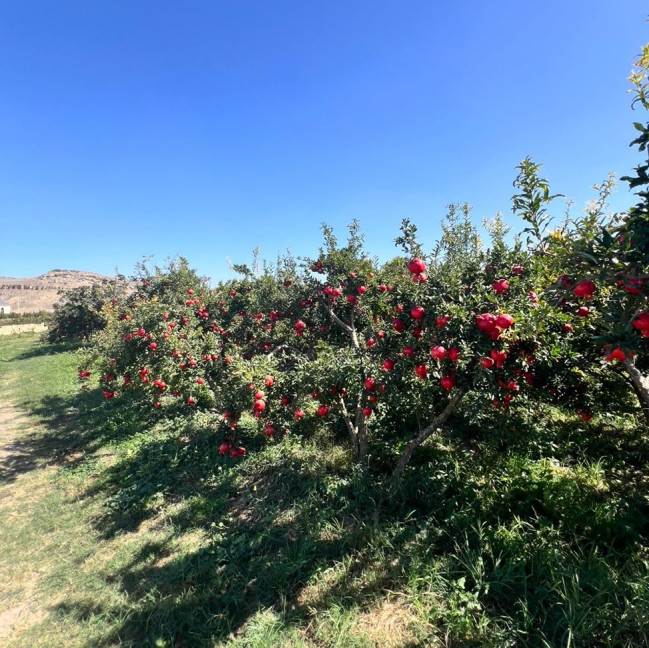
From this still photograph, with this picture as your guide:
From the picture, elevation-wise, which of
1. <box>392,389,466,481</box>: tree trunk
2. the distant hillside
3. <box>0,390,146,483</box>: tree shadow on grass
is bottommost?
<box>0,390,146,483</box>: tree shadow on grass

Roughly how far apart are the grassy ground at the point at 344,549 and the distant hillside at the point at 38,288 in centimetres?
5007

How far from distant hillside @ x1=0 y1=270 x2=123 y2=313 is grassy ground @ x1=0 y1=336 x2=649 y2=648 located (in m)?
50.1

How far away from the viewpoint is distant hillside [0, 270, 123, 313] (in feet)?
169

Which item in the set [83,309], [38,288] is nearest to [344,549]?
[83,309]

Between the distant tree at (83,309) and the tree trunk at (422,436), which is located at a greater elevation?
the distant tree at (83,309)

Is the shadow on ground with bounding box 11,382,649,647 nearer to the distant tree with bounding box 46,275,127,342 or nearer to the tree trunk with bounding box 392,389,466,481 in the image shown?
the tree trunk with bounding box 392,389,466,481

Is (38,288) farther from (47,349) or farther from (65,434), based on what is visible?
(65,434)

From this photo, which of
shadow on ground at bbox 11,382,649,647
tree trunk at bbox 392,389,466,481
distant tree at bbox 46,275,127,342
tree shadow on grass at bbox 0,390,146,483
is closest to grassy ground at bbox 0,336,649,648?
shadow on ground at bbox 11,382,649,647

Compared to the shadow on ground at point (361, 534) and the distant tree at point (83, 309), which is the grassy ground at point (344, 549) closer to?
the shadow on ground at point (361, 534)

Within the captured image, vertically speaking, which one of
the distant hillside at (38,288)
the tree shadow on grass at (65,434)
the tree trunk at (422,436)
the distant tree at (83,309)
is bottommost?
the tree shadow on grass at (65,434)

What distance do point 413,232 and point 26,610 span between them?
5442 mm

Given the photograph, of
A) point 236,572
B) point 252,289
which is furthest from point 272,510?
point 252,289

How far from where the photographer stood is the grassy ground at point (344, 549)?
2.45 metres

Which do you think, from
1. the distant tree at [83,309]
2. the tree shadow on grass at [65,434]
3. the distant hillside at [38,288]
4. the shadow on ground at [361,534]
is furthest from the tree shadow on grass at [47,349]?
the distant hillside at [38,288]
